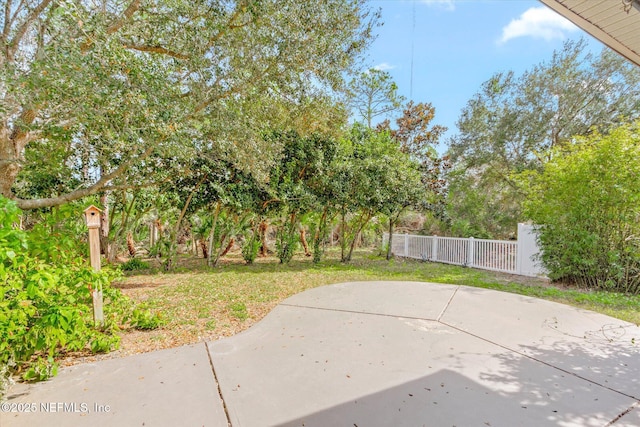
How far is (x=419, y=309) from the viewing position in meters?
4.40

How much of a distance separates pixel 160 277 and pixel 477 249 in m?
9.10

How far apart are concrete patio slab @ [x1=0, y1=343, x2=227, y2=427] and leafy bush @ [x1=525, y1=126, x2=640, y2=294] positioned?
708 cm

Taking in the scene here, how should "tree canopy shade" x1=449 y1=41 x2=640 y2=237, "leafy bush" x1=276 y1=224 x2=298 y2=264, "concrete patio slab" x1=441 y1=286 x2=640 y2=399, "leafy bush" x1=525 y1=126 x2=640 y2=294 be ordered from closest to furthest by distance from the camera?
"concrete patio slab" x1=441 y1=286 x2=640 y2=399
"leafy bush" x1=525 y1=126 x2=640 y2=294
"leafy bush" x1=276 y1=224 x2=298 y2=264
"tree canopy shade" x1=449 y1=41 x2=640 y2=237

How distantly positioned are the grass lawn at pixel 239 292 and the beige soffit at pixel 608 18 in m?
3.50

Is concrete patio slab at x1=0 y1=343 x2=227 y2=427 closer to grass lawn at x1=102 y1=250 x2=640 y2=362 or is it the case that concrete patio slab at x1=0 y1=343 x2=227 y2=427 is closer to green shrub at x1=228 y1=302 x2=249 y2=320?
grass lawn at x1=102 y1=250 x2=640 y2=362

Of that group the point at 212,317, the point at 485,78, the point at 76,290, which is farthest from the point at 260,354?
the point at 485,78

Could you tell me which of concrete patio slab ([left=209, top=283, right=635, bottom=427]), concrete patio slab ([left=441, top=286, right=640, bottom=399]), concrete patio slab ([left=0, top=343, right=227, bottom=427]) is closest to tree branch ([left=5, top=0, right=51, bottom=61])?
concrete patio slab ([left=0, top=343, right=227, bottom=427])

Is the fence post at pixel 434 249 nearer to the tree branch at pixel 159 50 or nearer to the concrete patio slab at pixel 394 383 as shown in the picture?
the concrete patio slab at pixel 394 383

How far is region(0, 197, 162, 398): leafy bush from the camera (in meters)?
2.05

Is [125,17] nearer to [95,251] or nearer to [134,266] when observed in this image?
[95,251]

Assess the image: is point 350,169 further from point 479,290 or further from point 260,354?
point 260,354

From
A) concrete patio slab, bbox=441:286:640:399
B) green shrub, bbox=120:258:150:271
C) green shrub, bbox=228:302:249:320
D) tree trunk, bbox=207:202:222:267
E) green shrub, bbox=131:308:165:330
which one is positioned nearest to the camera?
concrete patio slab, bbox=441:286:640:399

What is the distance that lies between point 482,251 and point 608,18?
25.5ft

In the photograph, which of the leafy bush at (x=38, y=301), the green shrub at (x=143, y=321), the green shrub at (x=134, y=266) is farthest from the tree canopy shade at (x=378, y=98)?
the leafy bush at (x=38, y=301)
